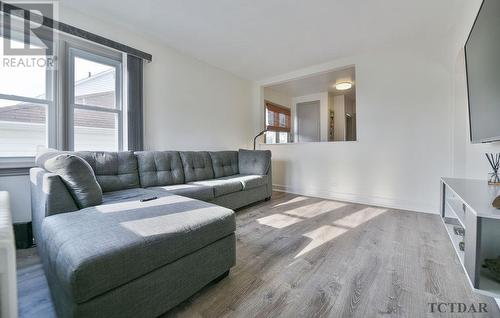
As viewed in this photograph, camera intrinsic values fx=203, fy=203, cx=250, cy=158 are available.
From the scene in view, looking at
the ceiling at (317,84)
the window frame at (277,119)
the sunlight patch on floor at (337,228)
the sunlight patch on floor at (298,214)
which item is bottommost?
the sunlight patch on floor at (337,228)

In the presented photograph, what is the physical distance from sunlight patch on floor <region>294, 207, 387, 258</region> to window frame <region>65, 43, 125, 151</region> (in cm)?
253

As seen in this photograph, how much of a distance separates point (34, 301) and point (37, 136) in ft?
5.39

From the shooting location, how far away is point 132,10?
7.38 feet

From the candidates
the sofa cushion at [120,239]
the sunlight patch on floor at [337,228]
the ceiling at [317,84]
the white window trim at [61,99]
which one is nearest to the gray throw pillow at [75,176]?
the sofa cushion at [120,239]

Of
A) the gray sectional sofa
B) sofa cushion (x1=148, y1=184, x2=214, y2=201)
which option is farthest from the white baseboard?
the gray sectional sofa

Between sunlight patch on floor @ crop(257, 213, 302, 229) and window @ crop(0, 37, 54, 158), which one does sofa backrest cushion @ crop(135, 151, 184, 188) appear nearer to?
window @ crop(0, 37, 54, 158)

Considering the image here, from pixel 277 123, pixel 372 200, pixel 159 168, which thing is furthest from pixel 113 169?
pixel 277 123

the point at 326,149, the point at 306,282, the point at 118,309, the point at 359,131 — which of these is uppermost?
the point at 359,131

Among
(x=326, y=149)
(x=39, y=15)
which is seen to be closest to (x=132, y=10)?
(x=39, y=15)

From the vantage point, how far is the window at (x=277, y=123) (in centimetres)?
523

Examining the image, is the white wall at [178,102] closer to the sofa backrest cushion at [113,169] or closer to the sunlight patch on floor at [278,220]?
the sofa backrest cushion at [113,169]

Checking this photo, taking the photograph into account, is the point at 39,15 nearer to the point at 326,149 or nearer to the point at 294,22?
the point at 294,22

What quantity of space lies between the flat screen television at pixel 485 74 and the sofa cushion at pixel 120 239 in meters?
1.84

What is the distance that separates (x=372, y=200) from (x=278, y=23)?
9.43 feet
